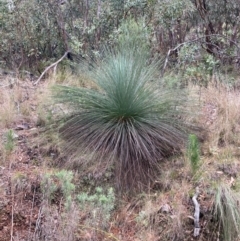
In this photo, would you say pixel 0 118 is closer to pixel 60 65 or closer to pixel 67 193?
pixel 67 193

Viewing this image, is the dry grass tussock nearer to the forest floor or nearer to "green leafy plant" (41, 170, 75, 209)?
the forest floor

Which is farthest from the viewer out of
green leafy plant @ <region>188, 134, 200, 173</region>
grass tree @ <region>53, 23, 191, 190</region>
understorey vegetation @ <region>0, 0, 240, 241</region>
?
grass tree @ <region>53, 23, 191, 190</region>

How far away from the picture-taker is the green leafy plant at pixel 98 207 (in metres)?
2.81

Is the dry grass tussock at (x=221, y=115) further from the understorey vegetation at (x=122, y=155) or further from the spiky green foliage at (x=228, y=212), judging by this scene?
the spiky green foliage at (x=228, y=212)

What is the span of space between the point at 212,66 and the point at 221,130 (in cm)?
189

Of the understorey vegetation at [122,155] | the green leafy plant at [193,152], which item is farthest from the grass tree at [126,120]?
the green leafy plant at [193,152]

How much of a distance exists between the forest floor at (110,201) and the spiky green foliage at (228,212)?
68mm

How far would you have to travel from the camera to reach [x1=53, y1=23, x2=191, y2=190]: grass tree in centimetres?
332

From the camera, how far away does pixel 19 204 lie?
302 cm

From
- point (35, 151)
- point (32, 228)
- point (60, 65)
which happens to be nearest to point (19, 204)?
point (32, 228)

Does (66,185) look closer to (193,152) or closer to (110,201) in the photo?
(110,201)

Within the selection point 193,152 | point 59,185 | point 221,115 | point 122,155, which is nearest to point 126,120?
point 122,155

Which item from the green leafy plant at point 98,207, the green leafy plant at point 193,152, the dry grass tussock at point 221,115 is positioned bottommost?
the green leafy plant at point 98,207

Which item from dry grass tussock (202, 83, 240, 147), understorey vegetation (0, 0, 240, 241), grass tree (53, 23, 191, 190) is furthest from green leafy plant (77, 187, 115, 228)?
dry grass tussock (202, 83, 240, 147)
